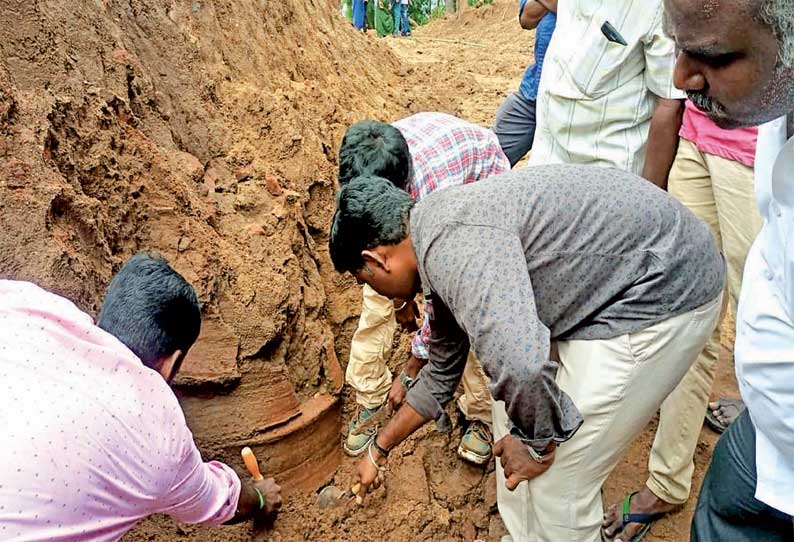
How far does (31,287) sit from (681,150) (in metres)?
2.22

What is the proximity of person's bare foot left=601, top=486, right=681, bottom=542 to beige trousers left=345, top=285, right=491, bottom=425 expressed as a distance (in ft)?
2.04

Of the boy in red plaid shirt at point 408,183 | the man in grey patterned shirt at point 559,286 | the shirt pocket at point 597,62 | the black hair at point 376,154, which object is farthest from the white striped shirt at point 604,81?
the man in grey patterned shirt at point 559,286

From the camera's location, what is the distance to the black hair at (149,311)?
158 centimetres

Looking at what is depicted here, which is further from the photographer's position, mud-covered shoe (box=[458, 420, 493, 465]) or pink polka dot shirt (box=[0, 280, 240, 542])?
mud-covered shoe (box=[458, 420, 493, 465])

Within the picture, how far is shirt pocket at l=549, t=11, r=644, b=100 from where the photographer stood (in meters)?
2.42

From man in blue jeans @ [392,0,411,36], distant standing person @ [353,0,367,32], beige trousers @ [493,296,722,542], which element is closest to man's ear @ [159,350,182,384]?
beige trousers @ [493,296,722,542]

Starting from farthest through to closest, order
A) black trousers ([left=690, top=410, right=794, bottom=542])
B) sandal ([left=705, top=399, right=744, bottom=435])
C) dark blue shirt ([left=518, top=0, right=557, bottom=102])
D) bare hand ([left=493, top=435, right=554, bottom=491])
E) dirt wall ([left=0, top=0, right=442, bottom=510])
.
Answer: dark blue shirt ([left=518, top=0, right=557, bottom=102]) → sandal ([left=705, top=399, right=744, bottom=435]) → dirt wall ([left=0, top=0, right=442, bottom=510]) → bare hand ([left=493, top=435, right=554, bottom=491]) → black trousers ([left=690, top=410, right=794, bottom=542])

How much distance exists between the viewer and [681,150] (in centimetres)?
253

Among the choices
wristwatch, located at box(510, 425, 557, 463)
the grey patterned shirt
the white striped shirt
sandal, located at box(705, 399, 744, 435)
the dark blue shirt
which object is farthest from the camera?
the dark blue shirt

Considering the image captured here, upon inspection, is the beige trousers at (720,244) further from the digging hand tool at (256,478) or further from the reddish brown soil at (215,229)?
the digging hand tool at (256,478)

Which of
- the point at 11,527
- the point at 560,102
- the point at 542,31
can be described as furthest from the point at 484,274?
Answer: the point at 542,31

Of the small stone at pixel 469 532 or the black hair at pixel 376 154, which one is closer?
the black hair at pixel 376 154

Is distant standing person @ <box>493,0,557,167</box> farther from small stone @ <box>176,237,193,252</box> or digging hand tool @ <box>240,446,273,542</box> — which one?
digging hand tool @ <box>240,446,273,542</box>

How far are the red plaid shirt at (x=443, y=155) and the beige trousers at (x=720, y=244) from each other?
0.72m
